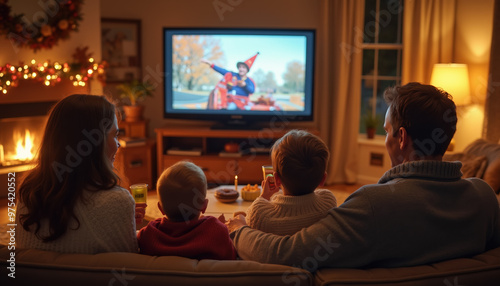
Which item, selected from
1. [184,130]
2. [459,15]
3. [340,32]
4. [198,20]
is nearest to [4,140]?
[184,130]

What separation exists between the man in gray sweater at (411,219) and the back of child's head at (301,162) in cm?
17

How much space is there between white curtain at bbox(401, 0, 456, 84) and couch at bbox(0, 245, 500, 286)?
4088 millimetres

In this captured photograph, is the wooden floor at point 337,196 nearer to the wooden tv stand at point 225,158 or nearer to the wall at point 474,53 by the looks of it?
the wooden tv stand at point 225,158

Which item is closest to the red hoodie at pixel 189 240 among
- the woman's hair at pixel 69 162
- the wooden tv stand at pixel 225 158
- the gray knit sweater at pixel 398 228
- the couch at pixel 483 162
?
the gray knit sweater at pixel 398 228

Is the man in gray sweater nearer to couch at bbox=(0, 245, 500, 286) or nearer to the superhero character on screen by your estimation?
couch at bbox=(0, 245, 500, 286)

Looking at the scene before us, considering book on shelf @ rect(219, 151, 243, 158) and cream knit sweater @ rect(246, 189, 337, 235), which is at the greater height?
cream knit sweater @ rect(246, 189, 337, 235)

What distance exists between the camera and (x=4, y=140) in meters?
4.57

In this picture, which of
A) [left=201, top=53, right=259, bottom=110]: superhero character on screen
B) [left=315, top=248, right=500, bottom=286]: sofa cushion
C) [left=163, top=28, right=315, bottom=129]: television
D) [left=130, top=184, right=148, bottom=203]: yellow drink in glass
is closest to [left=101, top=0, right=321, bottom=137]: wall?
[left=163, top=28, right=315, bottom=129]: television

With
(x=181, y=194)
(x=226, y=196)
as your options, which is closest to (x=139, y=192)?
(x=226, y=196)

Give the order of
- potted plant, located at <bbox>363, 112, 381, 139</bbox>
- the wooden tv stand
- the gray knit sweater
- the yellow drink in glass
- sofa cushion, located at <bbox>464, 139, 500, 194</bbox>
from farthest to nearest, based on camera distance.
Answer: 1. potted plant, located at <bbox>363, 112, 381, 139</bbox>
2. the wooden tv stand
3. sofa cushion, located at <bbox>464, 139, 500, 194</bbox>
4. the yellow drink in glass
5. the gray knit sweater

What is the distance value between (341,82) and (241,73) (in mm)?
1076

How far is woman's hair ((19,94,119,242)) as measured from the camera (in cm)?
140

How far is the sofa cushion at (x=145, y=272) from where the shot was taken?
113 centimetres

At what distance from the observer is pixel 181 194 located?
60.4 inches
